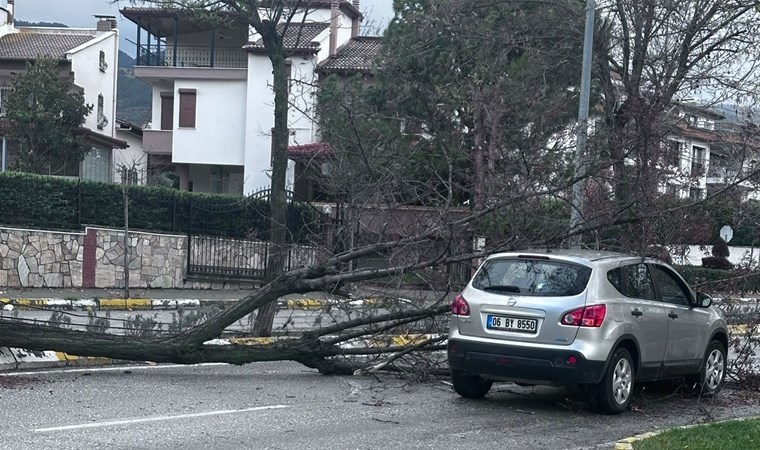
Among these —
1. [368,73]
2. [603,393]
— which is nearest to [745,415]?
[603,393]

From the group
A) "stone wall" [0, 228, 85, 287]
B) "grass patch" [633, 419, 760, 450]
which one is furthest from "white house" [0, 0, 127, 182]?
"grass patch" [633, 419, 760, 450]

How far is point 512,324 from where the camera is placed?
991cm

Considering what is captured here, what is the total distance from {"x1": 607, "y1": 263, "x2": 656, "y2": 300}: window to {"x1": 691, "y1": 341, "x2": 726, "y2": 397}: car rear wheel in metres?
1.37

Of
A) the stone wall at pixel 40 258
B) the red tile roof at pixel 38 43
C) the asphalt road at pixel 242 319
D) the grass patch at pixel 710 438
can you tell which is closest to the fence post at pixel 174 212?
the stone wall at pixel 40 258

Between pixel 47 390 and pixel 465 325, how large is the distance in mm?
4482

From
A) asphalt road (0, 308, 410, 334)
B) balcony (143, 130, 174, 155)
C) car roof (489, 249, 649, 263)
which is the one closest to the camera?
car roof (489, 249, 649, 263)

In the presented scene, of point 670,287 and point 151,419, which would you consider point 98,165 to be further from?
point 151,419

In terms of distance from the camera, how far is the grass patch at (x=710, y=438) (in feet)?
26.7

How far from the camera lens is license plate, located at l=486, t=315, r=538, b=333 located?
9.80 m

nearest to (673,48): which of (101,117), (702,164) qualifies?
(702,164)

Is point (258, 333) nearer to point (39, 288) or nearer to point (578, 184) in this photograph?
point (578, 184)

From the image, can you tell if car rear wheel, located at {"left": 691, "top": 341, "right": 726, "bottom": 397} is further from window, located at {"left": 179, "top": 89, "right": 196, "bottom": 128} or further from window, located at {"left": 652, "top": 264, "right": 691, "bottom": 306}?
window, located at {"left": 179, "top": 89, "right": 196, "bottom": 128}

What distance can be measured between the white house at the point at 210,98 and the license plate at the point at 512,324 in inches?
1171

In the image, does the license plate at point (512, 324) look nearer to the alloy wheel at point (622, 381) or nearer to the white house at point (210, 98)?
the alloy wheel at point (622, 381)
